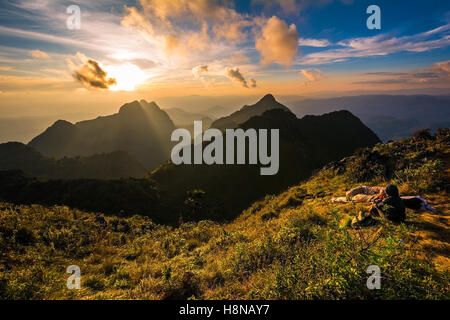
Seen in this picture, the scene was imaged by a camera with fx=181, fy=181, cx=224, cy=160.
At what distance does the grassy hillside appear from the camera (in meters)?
4.44

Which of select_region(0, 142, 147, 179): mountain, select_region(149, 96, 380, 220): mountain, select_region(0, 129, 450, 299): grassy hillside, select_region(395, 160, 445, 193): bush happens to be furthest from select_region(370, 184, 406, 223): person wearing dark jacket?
Answer: select_region(0, 142, 147, 179): mountain

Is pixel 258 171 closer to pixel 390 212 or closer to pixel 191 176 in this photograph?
pixel 191 176

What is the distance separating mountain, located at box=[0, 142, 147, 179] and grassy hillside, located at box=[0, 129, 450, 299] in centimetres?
11564

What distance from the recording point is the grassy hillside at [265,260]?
4441 mm

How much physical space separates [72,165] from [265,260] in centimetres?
14208

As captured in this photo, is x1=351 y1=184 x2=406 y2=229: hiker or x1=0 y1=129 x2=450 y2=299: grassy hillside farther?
x1=351 y1=184 x2=406 y2=229: hiker

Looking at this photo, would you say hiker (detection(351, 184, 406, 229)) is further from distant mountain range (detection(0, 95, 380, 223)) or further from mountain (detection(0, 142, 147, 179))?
mountain (detection(0, 142, 147, 179))

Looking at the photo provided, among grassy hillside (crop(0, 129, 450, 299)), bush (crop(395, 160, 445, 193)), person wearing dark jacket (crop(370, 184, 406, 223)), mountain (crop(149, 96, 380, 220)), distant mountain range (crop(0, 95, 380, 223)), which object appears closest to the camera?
grassy hillside (crop(0, 129, 450, 299))

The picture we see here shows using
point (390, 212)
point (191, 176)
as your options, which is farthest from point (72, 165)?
point (390, 212)

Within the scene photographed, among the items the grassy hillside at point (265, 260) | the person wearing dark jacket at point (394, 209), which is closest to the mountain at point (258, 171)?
the grassy hillside at point (265, 260)

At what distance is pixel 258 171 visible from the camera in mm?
73062

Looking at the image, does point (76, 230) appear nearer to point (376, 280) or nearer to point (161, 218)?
A: point (376, 280)
